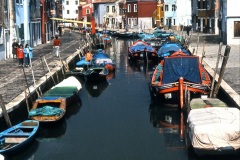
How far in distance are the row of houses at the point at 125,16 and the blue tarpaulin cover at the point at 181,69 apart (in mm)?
14958

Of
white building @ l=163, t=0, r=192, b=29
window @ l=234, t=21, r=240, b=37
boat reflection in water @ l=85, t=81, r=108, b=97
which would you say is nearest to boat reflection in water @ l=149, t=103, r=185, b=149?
boat reflection in water @ l=85, t=81, r=108, b=97

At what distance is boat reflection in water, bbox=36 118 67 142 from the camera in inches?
776

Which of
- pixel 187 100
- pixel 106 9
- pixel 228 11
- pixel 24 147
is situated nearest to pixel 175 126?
pixel 187 100

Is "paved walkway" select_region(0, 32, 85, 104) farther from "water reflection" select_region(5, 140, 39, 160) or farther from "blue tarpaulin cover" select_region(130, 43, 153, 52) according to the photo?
"blue tarpaulin cover" select_region(130, 43, 153, 52)

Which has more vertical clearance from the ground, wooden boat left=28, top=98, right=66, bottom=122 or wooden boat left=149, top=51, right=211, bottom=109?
wooden boat left=149, top=51, right=211, bottom=109

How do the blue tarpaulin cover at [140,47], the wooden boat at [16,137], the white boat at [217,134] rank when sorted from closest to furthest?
the white boat at [217,134], the wooden boat at [16,137], the blue tarpaulin cover at [140,47]

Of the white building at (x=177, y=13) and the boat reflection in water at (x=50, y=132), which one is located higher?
the white building at (x=177, y=13)

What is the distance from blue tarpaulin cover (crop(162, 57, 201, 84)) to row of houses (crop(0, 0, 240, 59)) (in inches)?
589

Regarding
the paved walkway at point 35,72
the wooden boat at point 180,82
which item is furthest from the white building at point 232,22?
the wooden boat at point 180,82

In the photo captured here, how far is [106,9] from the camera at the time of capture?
11162 centimetres

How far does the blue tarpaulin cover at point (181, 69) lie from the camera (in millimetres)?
24766

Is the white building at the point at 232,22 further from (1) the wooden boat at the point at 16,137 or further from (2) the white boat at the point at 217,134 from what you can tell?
(1) the wooden boat at the point at 16,137

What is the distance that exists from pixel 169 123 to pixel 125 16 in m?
79.1

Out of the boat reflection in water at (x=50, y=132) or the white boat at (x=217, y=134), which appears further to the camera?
the boat reflection in water at (x=50, y=132)
